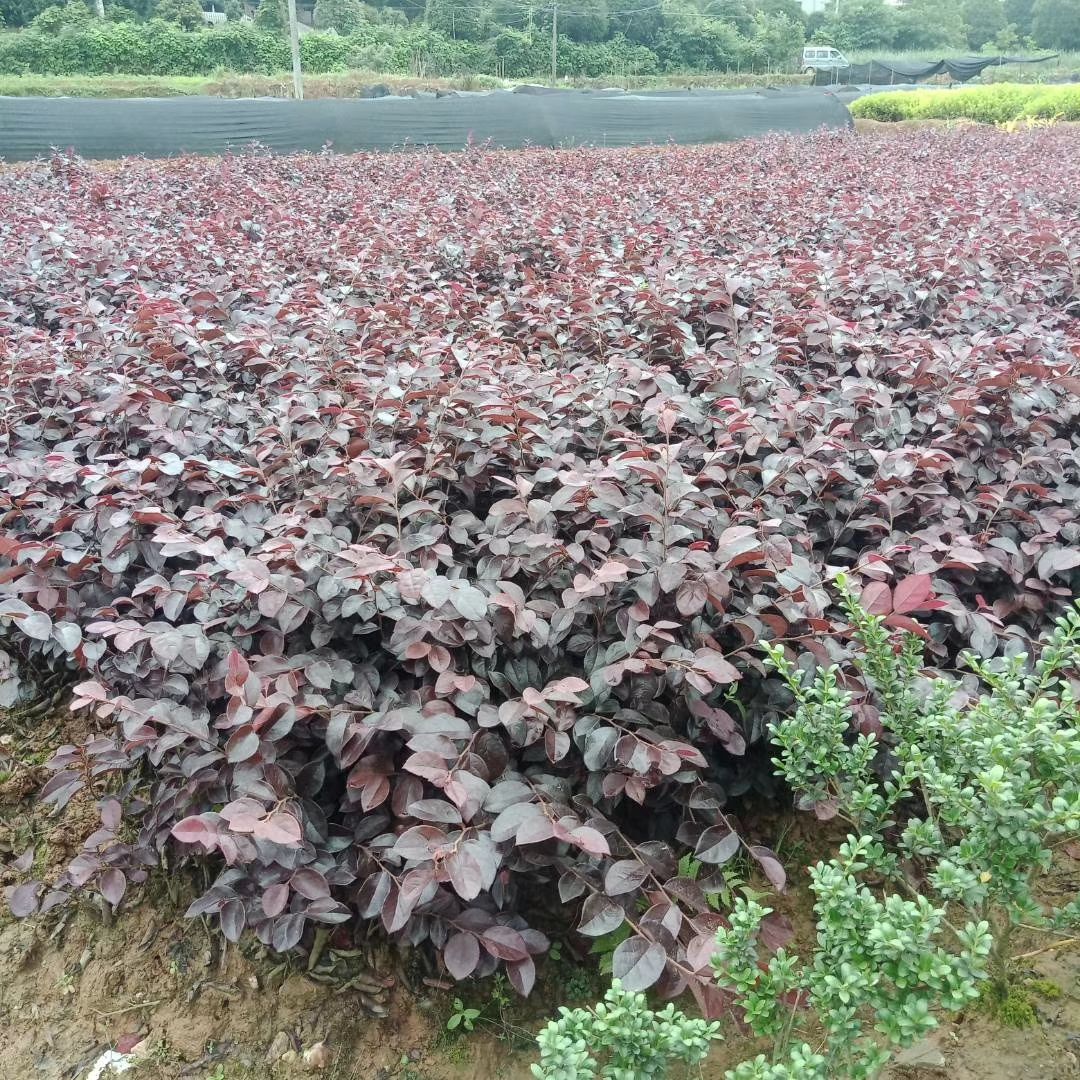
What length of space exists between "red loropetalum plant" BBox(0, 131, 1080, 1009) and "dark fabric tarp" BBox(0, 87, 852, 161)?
399 inches

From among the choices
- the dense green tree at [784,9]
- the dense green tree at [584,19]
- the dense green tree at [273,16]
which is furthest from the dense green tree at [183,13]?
the dense green tree at [784,9]

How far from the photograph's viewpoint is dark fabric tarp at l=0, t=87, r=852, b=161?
1123 centimetres

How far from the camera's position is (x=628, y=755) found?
127 cm

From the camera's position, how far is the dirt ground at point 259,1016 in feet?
4.28

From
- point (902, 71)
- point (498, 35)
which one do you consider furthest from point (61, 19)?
point (902, 71)

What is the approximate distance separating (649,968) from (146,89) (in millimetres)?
28059

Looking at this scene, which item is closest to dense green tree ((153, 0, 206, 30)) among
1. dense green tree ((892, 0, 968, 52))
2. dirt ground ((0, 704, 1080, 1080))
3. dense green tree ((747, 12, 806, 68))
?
dense green tree ((747, 12, 806, 68))

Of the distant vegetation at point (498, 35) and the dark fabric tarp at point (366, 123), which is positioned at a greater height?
the distant vegetation at point (498, 35)

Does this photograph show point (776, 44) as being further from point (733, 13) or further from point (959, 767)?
point (959, 767)

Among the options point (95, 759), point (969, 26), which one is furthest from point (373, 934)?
point (969, 26)

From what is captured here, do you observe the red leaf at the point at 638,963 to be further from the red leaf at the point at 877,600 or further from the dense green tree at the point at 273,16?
the dense green tree at the point at 273,16

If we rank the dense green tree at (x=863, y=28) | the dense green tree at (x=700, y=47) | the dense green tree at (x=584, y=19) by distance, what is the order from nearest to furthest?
1. the dense green tree at (x=584, y=19)
2. the dense green tree at (x=700, y=47)
3. the dense green tree at (x=863, y=28)

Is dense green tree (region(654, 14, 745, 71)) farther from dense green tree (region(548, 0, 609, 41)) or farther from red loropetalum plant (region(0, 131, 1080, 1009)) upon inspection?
red loropetalum plant (region(0, 131, 1080, 1009))

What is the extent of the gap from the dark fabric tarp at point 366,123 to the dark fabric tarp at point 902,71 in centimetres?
2285
